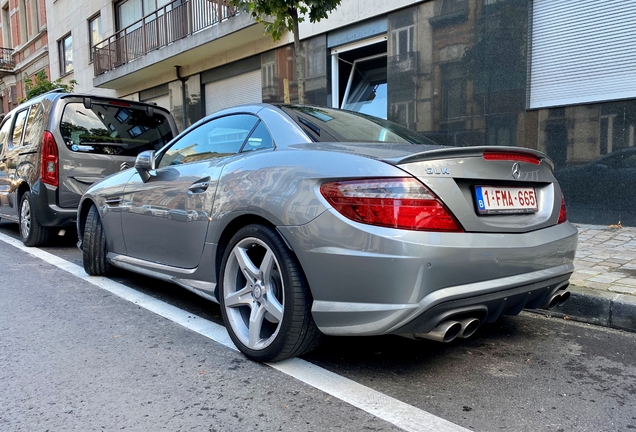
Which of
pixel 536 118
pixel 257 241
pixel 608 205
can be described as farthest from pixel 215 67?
pixel 257 241

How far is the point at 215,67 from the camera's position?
1379cm

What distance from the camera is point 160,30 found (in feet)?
48.5

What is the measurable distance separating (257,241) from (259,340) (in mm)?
542

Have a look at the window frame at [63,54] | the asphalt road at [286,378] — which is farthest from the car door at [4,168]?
the window frame at [63,54]

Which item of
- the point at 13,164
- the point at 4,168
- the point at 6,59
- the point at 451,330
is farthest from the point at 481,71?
the point at 6,59

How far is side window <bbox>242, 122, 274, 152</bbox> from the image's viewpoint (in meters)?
3.04

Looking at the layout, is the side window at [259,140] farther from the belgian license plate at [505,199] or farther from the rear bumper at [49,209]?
the rear bumper at [49,209]

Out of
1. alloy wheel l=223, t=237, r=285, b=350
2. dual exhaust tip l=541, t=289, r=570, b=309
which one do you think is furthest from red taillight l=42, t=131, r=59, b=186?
dual exhaust tip l=541, t=289, r=570, b=309

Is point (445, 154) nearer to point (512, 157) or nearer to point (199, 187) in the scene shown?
point (512, 157)

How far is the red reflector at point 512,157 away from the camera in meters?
2.51

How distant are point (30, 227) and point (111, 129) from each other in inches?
63.7

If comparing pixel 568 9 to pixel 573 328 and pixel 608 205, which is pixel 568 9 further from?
pixel 573 328

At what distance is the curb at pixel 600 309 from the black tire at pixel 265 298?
213 cm

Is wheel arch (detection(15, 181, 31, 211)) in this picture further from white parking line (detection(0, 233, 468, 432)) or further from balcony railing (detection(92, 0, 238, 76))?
balcony railing (detection(92, 0, 238, 76))
